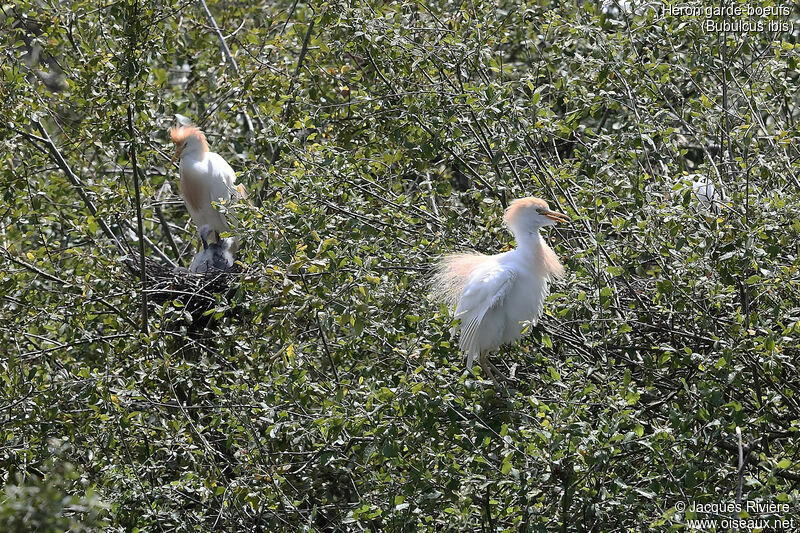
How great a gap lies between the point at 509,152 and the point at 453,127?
0.30 m

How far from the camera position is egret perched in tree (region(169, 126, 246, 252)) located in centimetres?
643

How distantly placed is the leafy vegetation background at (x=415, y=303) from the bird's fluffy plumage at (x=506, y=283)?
102 mm

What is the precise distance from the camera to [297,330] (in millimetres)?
4824

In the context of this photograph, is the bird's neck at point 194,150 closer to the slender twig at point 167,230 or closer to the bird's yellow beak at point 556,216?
the slender twig at point 167,230

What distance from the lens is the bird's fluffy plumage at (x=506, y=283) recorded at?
462 cm

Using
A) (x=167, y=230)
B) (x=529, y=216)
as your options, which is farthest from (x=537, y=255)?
(x=167, y=230)

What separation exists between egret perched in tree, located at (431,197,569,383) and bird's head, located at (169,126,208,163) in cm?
235

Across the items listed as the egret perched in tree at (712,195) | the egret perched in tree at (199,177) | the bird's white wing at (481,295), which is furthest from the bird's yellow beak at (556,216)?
the egret perched in tree at (199,177)

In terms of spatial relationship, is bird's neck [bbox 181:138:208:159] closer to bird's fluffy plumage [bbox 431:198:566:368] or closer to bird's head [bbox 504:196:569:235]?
bird's fluffy plumage [bbox 431:198:566:368]

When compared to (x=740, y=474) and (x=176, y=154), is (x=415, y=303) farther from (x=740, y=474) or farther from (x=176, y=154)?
(x=176, y=154)

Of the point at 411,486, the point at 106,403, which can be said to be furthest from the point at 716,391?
the point at 106,403

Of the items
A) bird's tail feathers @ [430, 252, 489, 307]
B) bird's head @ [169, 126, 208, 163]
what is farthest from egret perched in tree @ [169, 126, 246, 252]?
bird's tail feathers @ [430, 252, 489, 307]

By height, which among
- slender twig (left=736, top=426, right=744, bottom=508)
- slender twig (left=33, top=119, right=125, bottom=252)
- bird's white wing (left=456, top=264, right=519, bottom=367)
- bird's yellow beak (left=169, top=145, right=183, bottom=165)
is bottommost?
slender twig (left=736, top=426, right=744, bottom=508)

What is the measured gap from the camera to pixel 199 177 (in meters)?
6.51
